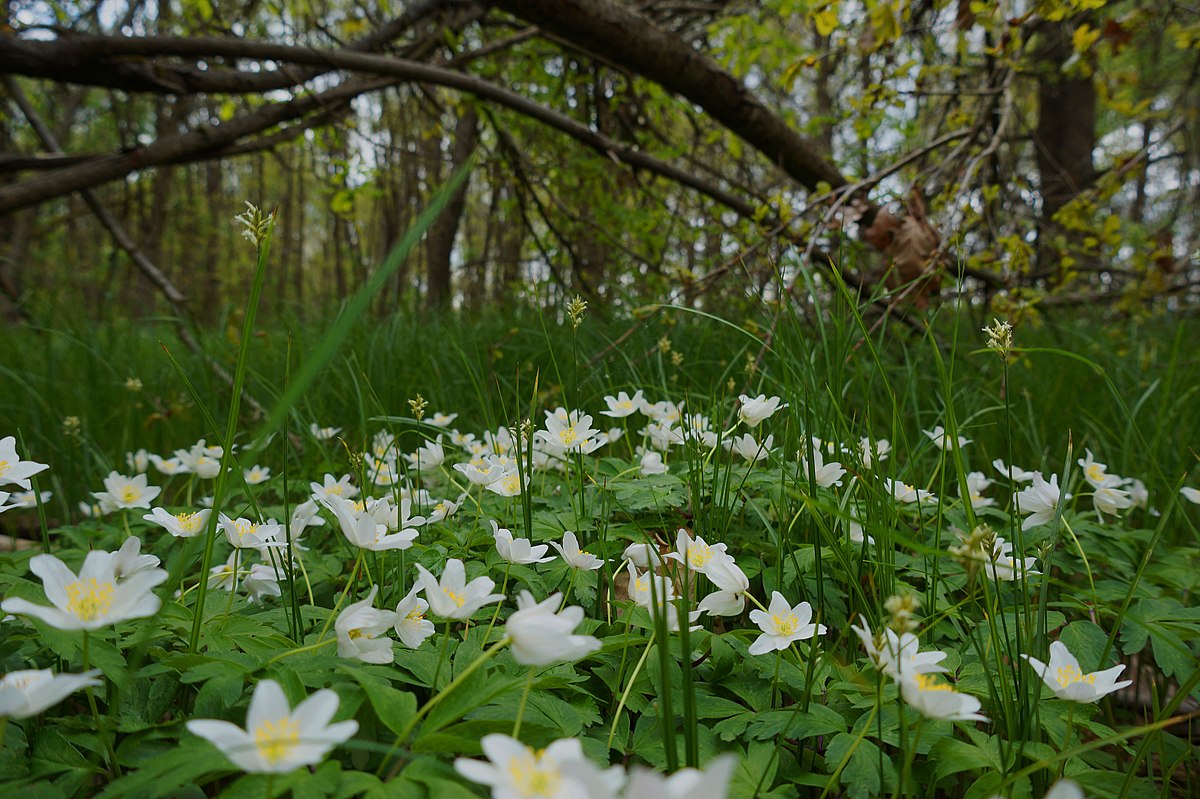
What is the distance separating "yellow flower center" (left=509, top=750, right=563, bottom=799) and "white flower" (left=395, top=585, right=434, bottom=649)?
36 centimetres

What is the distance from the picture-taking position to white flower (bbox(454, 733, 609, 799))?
0.57 metres

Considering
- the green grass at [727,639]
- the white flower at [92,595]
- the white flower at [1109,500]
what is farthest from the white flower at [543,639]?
the white flower at [1109,500]

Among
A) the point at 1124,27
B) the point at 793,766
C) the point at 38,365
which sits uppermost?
the point at 1124,27

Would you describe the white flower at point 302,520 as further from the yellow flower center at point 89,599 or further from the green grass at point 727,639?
the yellow flower center at point 89,599

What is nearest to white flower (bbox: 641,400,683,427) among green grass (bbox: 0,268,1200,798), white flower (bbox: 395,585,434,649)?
green grass (bbox: 0,268,1200,798)

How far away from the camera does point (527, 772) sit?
610mm

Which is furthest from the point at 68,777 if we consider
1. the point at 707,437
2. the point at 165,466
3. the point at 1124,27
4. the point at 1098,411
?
the point at 1124,27

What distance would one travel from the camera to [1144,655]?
143cm

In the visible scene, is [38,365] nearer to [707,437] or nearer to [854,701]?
[707,437]

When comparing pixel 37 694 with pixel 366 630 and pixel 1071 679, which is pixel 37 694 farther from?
pixel 1071 679

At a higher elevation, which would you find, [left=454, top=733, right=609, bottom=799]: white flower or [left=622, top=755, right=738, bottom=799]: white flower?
[left=622, top=755, right=738, bottom=799]: white flower

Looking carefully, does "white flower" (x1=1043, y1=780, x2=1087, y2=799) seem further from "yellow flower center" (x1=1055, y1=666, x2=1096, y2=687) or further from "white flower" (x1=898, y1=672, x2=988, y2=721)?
"yellow flower center" (x1=1055, y1=666, x2=1096, y2=687)

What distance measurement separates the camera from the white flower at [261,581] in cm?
116

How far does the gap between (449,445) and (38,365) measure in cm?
314
